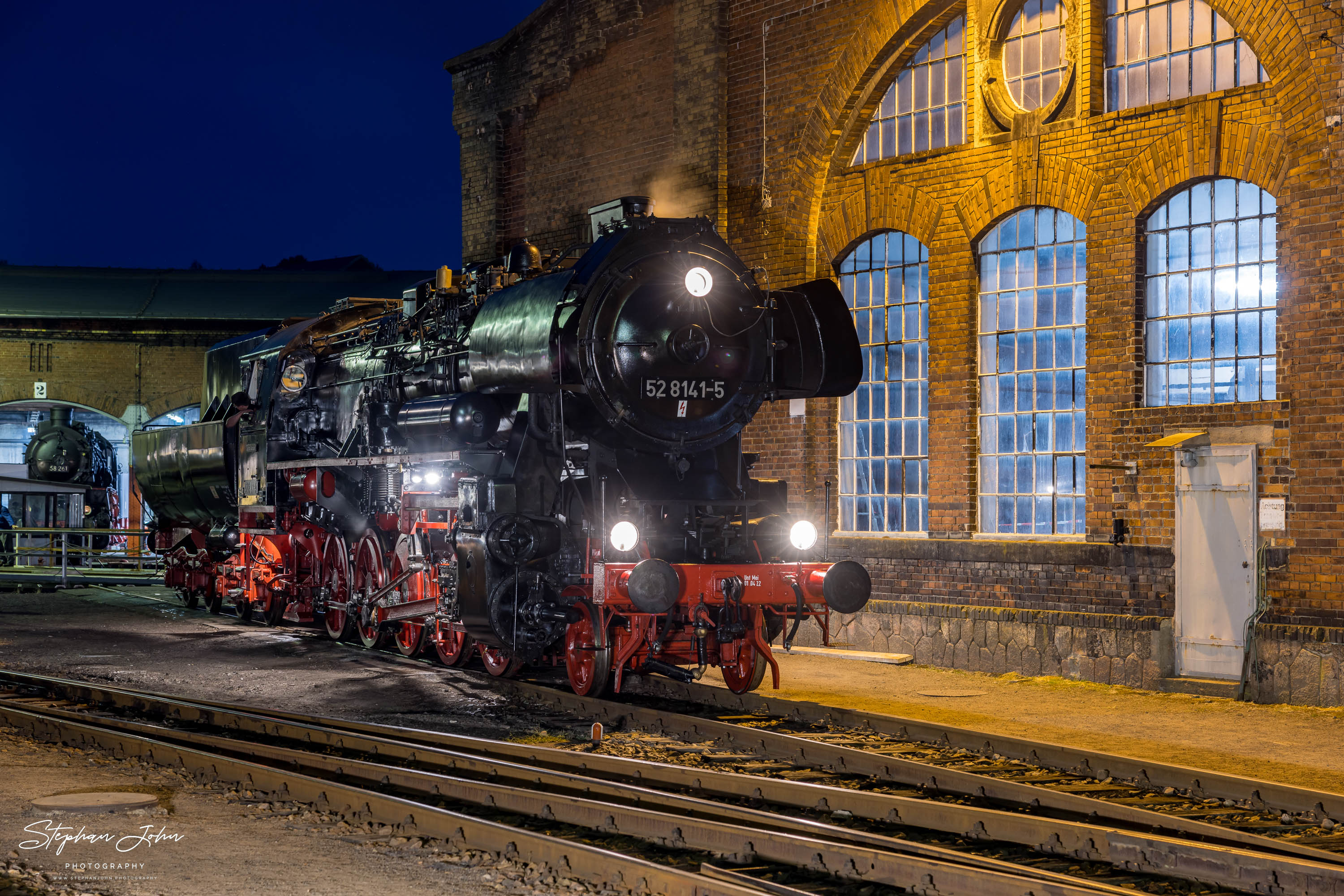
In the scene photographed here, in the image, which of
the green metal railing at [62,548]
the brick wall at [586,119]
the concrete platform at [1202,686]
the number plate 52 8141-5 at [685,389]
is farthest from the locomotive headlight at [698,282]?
the green metal railing at [62,548]

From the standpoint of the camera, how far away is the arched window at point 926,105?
44.3 feet

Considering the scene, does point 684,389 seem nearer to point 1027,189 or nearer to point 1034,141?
point 1027,189

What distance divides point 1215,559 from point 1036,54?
196 inches

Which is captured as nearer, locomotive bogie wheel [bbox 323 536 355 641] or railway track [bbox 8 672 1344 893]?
railway track [bbox 8 672 1344 893]

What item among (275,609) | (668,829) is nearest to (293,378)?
(275,609)

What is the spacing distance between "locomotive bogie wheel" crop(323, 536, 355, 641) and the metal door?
789 centimetres

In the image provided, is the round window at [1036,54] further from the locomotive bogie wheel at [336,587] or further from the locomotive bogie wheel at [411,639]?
the locomotive bogie wheel at [336,587]

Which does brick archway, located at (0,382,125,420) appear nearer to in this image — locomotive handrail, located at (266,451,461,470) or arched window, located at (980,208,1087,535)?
locomotive handrail, located at (266,451,461,470)

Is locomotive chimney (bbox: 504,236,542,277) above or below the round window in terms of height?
below

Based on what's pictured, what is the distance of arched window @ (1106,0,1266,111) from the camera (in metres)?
11.3

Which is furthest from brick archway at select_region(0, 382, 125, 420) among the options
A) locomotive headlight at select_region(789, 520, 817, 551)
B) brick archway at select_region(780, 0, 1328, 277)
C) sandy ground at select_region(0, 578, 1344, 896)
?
locomotive headlight at select_region(789, 520, 817, 551)

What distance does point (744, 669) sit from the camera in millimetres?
10555

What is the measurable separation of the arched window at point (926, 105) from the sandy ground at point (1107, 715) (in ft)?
17.4

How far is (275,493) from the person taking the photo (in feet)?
49.3
